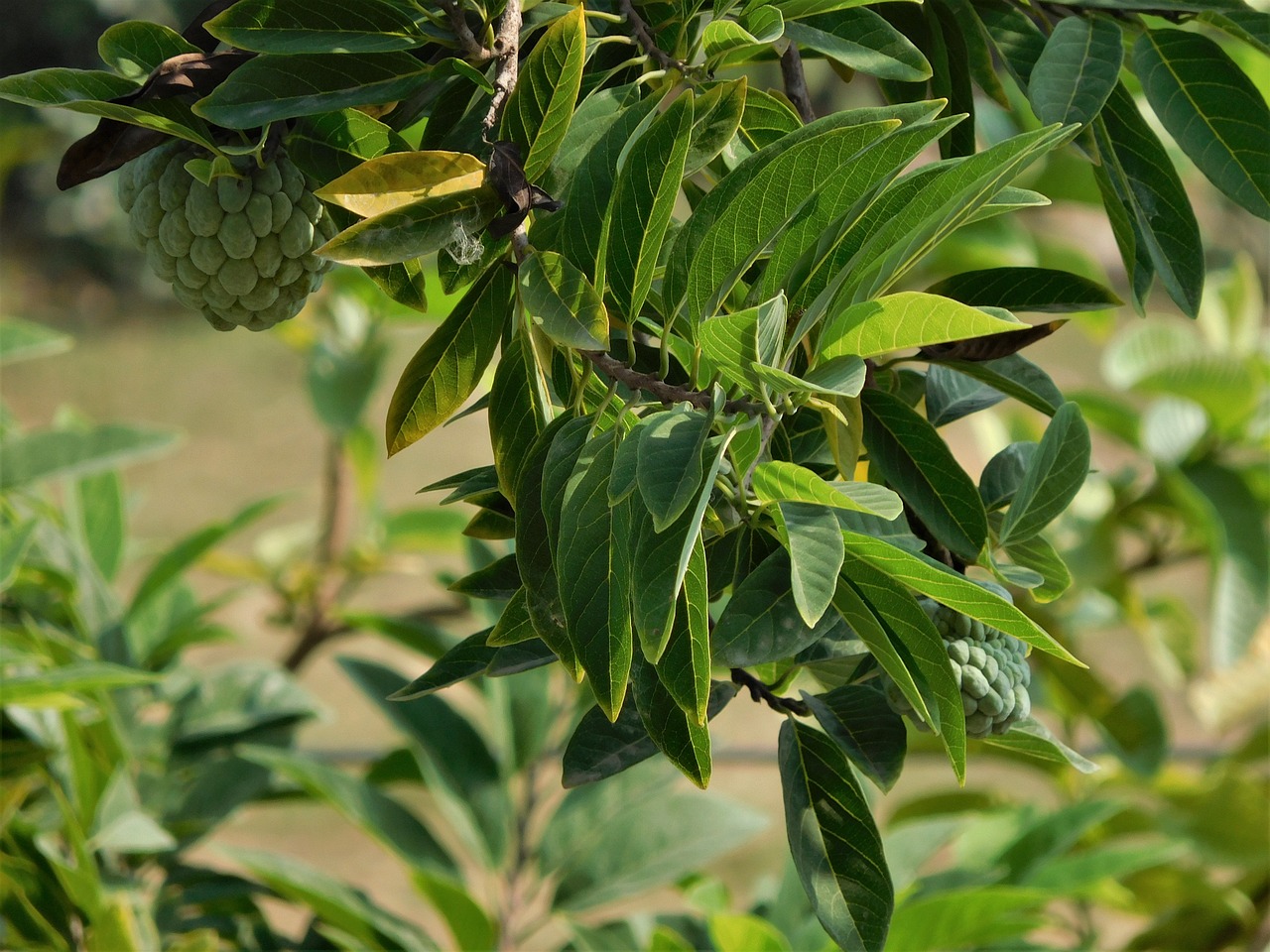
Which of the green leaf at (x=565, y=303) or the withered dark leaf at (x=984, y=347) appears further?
the withered dark leaf at (x=984, y=347)

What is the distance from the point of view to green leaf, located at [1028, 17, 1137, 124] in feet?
1.34

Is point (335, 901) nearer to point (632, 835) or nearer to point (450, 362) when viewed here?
point (632, 835)

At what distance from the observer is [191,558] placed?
103cm

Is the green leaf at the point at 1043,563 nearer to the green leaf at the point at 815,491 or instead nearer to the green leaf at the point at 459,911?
the green leaf at the point at 815,491

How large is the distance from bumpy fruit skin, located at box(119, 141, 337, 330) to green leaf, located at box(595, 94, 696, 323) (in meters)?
0.12

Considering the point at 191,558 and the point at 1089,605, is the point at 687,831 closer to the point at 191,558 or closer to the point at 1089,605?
the point at 191,558

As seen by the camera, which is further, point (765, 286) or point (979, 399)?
point (979, 399)

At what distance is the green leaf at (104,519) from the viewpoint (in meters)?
1.07

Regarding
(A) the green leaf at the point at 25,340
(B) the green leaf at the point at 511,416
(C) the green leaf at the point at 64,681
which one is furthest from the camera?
(A) the green leaf at the point at 25,340

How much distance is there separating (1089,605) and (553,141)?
48.1 inches

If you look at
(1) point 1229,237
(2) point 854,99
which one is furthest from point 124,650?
(2) point 854,99

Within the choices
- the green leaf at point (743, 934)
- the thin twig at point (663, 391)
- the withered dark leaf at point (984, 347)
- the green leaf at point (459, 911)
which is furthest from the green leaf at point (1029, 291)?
the green leaf at point (459, 911)

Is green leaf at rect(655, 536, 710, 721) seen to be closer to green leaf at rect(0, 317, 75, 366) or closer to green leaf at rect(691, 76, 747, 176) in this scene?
green leaf at rect(691, 76, 747, 176)

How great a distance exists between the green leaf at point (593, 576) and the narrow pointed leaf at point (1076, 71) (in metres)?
0.20
